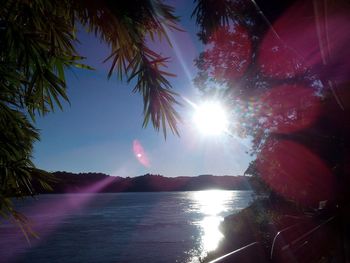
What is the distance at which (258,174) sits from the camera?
30.8 meters

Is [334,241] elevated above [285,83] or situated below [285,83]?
below

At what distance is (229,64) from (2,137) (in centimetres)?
1531

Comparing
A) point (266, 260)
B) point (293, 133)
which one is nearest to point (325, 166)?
point (293, 133)

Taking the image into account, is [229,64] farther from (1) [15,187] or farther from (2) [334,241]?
(1) [15,187]

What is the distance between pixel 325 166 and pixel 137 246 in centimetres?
3125

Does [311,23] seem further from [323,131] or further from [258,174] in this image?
[258,174]

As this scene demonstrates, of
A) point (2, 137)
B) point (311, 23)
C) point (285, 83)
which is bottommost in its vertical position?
point (2, 137)

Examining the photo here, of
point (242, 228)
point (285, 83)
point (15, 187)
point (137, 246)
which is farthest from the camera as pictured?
point (137, 246)

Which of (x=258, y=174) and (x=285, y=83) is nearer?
(x=285, y=83)

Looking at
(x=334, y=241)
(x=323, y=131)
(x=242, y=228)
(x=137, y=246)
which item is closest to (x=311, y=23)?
(x=334, y=241)

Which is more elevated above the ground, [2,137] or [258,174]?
[258,174]

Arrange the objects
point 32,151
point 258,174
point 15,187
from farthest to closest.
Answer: point 258,174
point 32,151
point 15,187

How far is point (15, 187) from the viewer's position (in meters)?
3.25

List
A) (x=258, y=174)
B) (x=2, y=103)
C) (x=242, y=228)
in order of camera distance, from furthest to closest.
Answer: (x=258, y=174) < (x=242, y=228) < (x=2, y=103)
